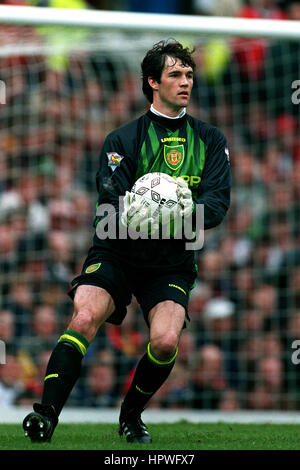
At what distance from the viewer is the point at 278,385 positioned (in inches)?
335

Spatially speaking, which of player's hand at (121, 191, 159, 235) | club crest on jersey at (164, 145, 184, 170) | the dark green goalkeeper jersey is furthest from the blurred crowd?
player's hand at (121, 191, 159, 235)

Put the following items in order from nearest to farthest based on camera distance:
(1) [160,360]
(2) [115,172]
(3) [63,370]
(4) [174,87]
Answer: (3) [63,370], (1) [160,360], (2) [115,172], (4) [174,87]

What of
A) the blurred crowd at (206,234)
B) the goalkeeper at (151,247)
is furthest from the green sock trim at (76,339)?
the blurred crowd at (206,234)

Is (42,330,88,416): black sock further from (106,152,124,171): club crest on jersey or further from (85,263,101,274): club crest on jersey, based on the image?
(106,152,124,171): club crest on jersey

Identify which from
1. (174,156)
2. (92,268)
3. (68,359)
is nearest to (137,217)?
(92,268)

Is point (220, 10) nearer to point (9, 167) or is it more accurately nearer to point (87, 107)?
point (87, 107)

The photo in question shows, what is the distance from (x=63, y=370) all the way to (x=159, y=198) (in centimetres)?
99

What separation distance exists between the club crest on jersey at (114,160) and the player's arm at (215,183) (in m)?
0.47

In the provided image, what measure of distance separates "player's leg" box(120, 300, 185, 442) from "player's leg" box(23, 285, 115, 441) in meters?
0.29

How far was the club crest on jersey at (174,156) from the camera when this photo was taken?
507 cm

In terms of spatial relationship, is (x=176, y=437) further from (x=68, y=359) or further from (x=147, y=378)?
(x=68, y=359)

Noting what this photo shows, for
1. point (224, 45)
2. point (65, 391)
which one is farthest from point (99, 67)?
point (65, 391)

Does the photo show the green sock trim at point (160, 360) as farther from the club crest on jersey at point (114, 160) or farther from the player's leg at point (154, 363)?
the club crest on jersey at point (114, 160)

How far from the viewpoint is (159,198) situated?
473 centimetres
